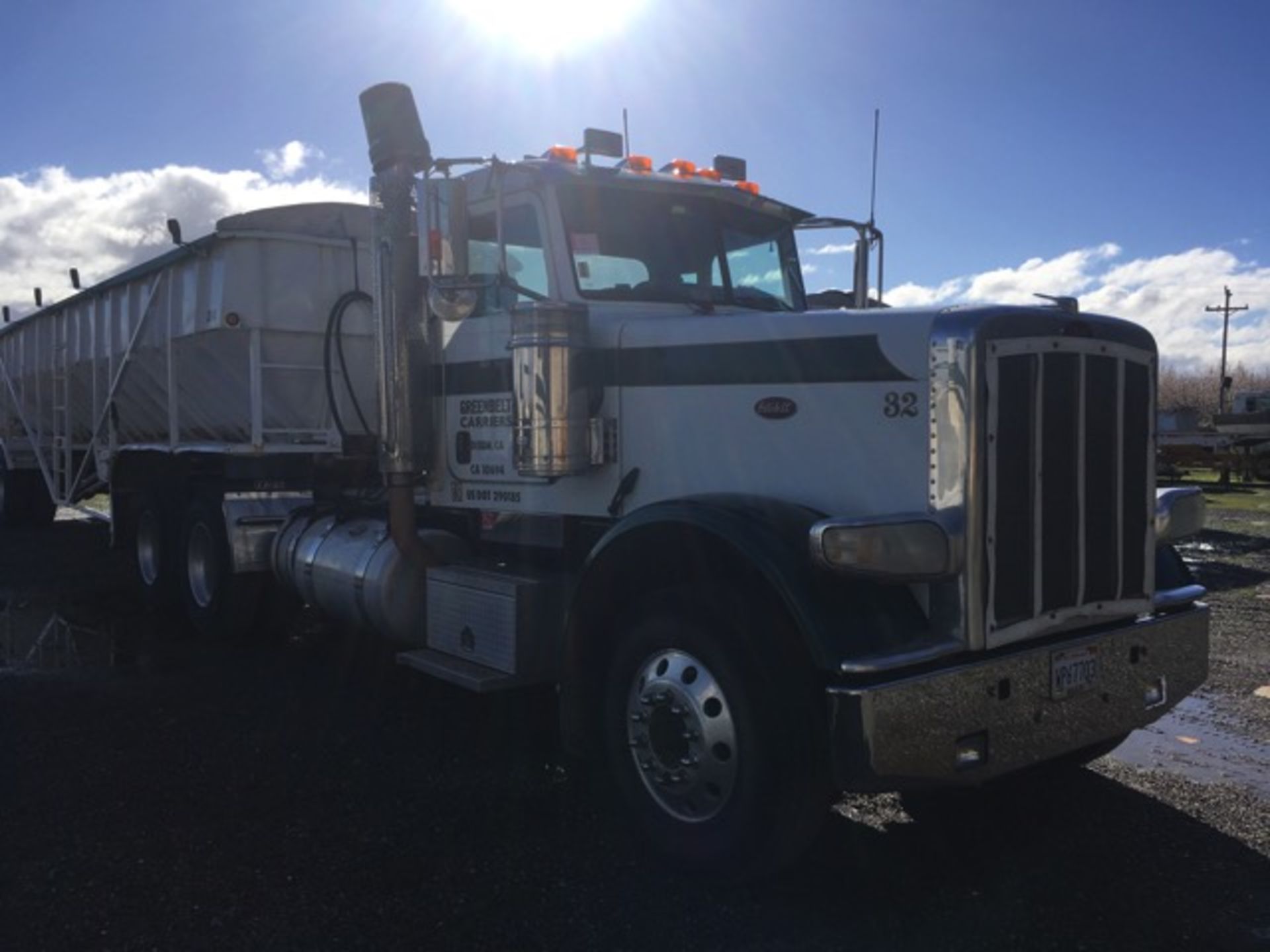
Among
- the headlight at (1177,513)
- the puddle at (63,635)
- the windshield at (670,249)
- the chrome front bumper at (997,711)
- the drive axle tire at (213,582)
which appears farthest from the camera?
the drive axle tire at (213,582)

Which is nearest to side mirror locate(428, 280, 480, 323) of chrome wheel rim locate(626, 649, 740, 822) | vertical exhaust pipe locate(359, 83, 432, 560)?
vertical exhaust pipe locate(359, 83, 432, 560)

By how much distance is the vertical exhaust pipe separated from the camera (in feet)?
19.3

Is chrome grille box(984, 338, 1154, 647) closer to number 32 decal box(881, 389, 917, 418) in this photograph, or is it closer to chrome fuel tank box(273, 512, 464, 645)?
number 32 decal box(881, 389, 917, 418)

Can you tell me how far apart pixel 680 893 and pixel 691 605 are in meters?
1.04

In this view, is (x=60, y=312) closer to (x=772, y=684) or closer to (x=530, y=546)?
(x=530, y=546)

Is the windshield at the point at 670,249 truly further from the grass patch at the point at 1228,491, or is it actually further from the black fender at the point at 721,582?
the grass patch at the point at 1228,491

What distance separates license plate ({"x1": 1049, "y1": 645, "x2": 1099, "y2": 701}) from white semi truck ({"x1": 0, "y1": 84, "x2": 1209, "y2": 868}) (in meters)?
0.01

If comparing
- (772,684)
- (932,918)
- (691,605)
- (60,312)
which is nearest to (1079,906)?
(932,918)

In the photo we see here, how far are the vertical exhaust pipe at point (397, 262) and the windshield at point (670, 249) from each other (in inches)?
43.0

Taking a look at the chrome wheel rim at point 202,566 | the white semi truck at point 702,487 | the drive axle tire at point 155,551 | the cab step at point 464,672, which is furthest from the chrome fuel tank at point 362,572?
the drive axle tire at point 155,551

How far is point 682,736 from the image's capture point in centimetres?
407

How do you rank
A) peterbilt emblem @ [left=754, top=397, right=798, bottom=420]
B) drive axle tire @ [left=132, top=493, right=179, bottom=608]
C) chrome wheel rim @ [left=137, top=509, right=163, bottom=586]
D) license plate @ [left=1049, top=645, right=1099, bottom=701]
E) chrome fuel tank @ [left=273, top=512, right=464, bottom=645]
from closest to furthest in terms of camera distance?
license plate @ [left=1049, top=645, right=1099, bottom=701]
peterbilt emblem @ [left=754, top=397, right=798, bottom=420]
chrome fuel tank @ [left=273, top=512, right=464, bottom=645]
drive axle tire @ [left=132, top=493, right=179, bottom=608]
chrome wheel rim @ [left=137, top=509, right=163, bottom=586]

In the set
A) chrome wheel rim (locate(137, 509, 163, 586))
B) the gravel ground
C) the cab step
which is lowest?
the gravel ground

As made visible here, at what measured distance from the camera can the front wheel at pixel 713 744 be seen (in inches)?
145
